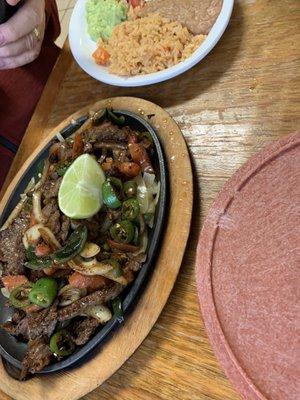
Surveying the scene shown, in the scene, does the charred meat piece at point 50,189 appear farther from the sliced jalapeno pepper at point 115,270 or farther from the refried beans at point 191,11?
the refried beans at point 191,11

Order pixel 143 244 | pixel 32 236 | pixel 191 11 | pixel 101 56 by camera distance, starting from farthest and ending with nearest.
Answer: pixel 101 56 < pixel 191 11 < pixel 32 236 < pixel 143 244

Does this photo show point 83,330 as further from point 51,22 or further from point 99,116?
point 51,22

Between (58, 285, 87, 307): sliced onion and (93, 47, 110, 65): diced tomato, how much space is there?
3.31ft

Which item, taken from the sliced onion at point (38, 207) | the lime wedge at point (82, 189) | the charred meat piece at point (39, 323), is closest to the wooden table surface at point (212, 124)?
the charred meat piece at point (39, 323)

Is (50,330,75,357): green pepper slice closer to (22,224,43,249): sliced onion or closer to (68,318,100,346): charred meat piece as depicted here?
(68,318,100,346): charred meat piece

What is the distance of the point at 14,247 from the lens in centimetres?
165

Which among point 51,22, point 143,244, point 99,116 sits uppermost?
point 51,22

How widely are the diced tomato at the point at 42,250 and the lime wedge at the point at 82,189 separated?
0.44 ft

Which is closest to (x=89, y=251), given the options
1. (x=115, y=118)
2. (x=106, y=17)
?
(x=115, y=118)

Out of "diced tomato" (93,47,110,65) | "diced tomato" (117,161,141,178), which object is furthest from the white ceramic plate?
"diced tomato" (117,161,141,178)

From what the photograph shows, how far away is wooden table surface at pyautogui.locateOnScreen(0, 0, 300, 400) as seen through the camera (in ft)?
4.10

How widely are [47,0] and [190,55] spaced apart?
1080 mm

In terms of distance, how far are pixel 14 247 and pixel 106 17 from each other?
3.62 feet

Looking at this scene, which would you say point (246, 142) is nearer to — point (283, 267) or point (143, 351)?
point (283, 267)
